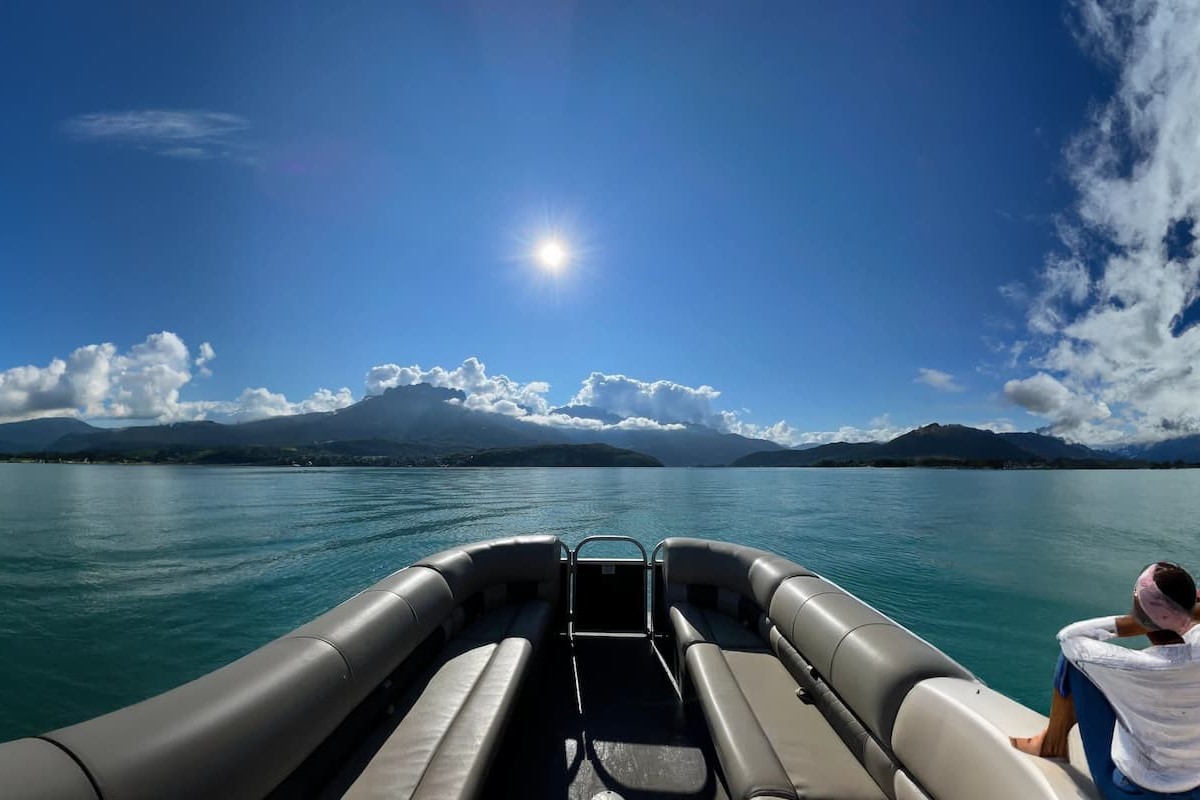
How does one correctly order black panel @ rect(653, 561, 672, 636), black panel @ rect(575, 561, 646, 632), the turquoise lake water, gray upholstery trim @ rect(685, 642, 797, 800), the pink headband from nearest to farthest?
the pink headband, gray upholstery trim @ rect(685, 642, 797, 800), black panel @ rect(653, 561, 672, 636), black panel @ rect(575, 561, 646, 632), the turquoise lake water

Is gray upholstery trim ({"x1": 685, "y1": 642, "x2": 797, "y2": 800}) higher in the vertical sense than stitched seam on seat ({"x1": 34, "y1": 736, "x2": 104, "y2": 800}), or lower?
lower

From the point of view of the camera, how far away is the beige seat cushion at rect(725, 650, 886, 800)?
233cm

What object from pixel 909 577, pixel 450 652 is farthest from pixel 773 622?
pixel 909 577

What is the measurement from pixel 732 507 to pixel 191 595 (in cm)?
2583

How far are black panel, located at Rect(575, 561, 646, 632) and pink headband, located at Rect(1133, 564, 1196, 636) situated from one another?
397 cm

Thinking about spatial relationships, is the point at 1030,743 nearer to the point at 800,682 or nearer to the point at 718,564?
the point at 800,682

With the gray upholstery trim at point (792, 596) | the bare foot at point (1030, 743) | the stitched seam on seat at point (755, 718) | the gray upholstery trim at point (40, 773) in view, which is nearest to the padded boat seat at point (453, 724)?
the gray upholstery trim at point (40, 773)

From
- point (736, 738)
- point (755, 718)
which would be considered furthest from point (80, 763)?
point (755, 718)

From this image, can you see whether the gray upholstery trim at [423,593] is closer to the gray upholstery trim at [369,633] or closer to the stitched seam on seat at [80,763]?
the gray upholstery trim at [369,633]

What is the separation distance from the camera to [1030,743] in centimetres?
171

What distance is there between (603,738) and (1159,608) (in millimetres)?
3128

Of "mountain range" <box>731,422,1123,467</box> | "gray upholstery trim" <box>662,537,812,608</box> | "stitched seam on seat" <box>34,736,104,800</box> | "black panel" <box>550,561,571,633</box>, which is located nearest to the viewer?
"stitched seam on seat" <box>34,736,104,800</box>

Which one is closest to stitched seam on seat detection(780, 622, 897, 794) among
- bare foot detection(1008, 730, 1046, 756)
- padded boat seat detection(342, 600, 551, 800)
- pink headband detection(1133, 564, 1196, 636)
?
bare foot detection(1008, 730, 1046, 756)

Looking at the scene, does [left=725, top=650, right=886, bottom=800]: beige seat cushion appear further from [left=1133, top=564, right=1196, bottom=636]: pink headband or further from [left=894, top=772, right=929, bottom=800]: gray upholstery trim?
[left=1133, top=564, right=1196, bottom=636]: pink headband
